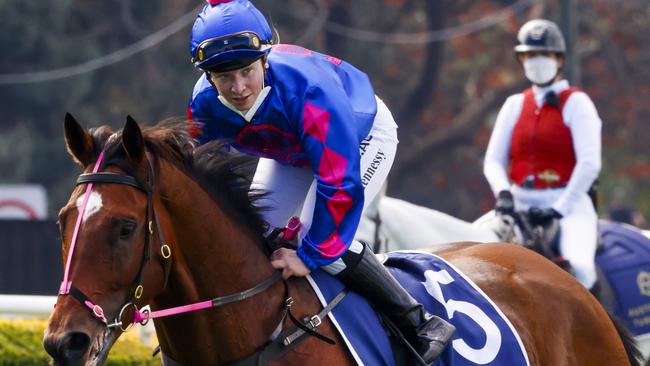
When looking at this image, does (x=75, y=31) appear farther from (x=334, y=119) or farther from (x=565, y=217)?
(x=334, y=119)

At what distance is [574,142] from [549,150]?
8.2 inches

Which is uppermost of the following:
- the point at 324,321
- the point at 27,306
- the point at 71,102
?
the point at 324,321

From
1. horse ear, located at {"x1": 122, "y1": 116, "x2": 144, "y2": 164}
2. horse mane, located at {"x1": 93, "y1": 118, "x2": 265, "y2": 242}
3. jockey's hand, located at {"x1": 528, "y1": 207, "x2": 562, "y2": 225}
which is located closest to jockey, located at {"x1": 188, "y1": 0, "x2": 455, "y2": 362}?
horse mane, located at {"x1": 93, "y1": 118, "x2": 265, "y2": 242}

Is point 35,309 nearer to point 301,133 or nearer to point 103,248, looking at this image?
point 301,133

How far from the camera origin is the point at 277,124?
4.33m

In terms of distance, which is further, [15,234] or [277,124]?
[15,234]

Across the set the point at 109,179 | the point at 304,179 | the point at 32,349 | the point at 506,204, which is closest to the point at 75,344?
the point at 109,179

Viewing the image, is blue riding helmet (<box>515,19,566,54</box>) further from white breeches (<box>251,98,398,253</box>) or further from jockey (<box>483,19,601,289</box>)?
white breeches (<box>251,98,398,253</box>)

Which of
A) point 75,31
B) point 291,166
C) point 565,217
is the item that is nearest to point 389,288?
point 291,166

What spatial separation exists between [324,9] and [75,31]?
4.28m

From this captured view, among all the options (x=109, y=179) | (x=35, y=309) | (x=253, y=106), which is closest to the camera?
(x=109, y=179)

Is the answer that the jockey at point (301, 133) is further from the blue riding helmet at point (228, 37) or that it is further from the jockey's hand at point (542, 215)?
the jockey's hand at point (542, 215)

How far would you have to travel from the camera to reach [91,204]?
367cm

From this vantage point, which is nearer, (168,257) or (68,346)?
(68,346)
